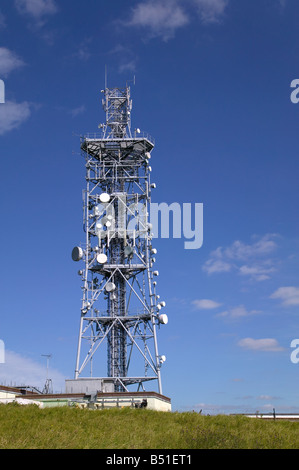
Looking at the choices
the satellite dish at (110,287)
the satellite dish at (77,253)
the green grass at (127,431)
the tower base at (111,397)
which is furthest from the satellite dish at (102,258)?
the green grass at (127,431)

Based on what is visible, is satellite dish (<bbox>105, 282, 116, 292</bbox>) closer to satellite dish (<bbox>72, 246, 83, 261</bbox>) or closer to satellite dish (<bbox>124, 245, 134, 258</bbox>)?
satellite dish (<bbox>124, 245, 134, 258</bbox>)

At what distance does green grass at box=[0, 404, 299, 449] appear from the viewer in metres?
27.5

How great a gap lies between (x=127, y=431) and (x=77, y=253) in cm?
3478

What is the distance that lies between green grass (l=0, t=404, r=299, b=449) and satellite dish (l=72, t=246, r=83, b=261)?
88.1 ft

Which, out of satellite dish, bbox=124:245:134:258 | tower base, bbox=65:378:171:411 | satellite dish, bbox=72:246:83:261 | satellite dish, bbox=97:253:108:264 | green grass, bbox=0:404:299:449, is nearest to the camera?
green grass, bbox=0:404:299:449

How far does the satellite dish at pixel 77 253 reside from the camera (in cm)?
6344

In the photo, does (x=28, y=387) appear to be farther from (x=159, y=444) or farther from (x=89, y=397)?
(x=159, y=444)

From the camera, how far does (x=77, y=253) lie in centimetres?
6366

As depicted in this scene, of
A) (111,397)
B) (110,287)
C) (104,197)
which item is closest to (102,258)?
(110,287)

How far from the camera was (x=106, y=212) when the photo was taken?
66.1 m

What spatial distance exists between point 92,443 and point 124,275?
37.7 metres

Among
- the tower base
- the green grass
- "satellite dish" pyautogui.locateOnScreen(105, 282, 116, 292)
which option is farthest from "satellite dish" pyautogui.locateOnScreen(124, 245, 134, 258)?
the green grass

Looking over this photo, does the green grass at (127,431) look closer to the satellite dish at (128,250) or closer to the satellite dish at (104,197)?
the satellite dish at (128,250)
